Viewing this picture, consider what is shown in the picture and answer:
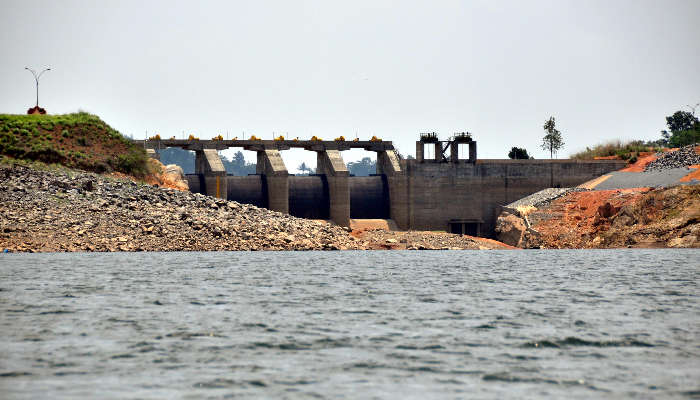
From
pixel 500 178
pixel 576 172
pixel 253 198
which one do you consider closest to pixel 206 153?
pixel 253 198

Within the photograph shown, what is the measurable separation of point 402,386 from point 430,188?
96222mm

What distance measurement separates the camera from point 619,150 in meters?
132

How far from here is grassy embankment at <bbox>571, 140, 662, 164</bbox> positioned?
127m

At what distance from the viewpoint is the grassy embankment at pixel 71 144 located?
299 feet

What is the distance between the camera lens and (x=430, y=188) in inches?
4461

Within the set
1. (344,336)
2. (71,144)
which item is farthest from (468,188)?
(344,336)

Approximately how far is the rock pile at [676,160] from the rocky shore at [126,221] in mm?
46249

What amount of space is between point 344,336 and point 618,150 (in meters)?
116

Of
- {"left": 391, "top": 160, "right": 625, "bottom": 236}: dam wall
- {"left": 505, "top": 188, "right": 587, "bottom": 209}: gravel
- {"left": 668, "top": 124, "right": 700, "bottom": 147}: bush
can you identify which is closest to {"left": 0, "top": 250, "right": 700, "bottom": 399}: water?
{"left": 505, "top": 188, "right": 587, "bottom": 209}: gravel

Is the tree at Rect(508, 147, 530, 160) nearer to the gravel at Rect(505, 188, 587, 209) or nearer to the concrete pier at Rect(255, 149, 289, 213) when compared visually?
the gravel at Rect(505, 188, 587, 209)

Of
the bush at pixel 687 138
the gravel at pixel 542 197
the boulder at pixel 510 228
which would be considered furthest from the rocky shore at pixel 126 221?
the bush at pixel 687 138

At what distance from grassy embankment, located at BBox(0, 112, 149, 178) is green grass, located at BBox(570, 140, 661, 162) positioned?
229 feet

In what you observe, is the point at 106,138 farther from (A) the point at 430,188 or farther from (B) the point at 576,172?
(B) the point at 576,172

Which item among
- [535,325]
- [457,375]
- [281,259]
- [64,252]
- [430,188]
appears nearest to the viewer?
[457,375]
